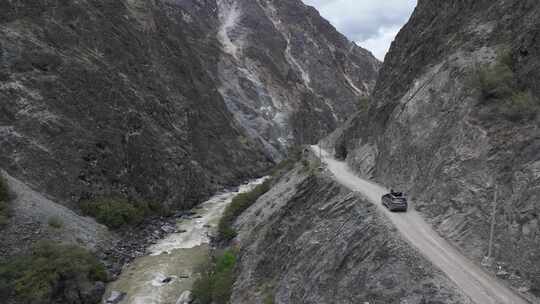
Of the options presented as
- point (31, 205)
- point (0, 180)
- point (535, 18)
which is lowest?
point (535, 18)

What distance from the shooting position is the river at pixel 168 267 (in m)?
22.8

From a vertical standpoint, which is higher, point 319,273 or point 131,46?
point 131,46

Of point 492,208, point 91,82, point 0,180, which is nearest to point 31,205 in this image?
point 0,180

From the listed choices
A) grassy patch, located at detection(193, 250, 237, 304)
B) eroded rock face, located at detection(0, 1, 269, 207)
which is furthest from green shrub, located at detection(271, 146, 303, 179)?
grassy patch, located at detection(193, 250, 237, 304)

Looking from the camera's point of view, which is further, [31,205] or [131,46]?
[131,46]

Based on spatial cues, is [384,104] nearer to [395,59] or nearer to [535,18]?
[395,59]

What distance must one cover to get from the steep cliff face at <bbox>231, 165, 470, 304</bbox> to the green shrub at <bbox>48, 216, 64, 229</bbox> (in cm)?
1334

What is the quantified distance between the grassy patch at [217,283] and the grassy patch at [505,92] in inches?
663

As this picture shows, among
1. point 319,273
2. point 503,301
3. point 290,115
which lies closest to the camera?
point 503,301

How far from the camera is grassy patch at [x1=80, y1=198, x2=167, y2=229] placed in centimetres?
3116

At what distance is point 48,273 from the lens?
68.4ft

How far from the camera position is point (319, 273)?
1600 centimetres

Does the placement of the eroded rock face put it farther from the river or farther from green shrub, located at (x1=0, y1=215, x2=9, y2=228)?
the river

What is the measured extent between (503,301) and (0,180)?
29.4m
